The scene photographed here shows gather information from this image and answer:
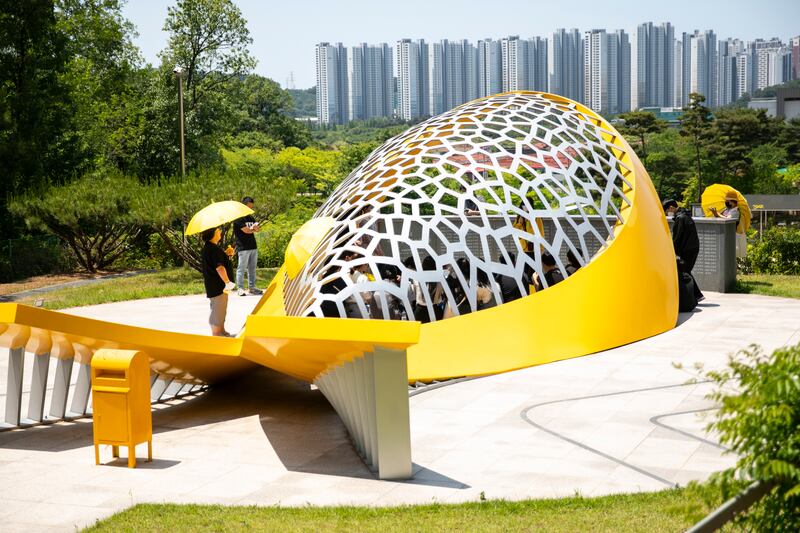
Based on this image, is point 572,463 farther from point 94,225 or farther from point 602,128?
point 94,225

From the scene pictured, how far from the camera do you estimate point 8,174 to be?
26.1 meters

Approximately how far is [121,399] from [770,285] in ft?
46.9

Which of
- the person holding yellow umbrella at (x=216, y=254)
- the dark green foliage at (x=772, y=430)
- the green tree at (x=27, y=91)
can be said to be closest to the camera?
the dark green foliage at (x=772, y=430)

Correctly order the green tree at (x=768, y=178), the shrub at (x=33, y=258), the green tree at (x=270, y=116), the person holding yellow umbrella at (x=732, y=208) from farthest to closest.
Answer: the green tree at (x=270, y=116) → the green tree at (x=768, y=178) → the shrub at (x=33, y=258) → the person holding yellow umbrella at (x=732, y=208)

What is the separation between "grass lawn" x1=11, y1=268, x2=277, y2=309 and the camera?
19.2m

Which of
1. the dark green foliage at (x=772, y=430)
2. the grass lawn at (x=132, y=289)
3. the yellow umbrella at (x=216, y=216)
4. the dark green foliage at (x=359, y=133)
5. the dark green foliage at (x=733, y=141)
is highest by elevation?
the dark green foliage at (x=359, y=133)

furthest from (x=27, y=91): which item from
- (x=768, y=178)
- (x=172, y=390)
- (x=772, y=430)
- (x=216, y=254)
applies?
(x=768, y=178)

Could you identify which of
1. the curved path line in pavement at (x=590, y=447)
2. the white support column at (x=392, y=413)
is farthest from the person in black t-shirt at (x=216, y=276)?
the white support column at (x=392, y=413)

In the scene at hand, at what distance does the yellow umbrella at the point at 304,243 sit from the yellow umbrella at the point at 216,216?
0.90 meters

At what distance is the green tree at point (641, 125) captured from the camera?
71.2 meters

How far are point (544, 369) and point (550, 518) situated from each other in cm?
512

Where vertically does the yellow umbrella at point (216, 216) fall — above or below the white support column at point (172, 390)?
above

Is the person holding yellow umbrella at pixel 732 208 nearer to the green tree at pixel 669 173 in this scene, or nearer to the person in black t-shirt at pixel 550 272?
the person in black t-shirt at pixel 550 272

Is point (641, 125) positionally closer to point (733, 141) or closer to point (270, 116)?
point (733, 141)
